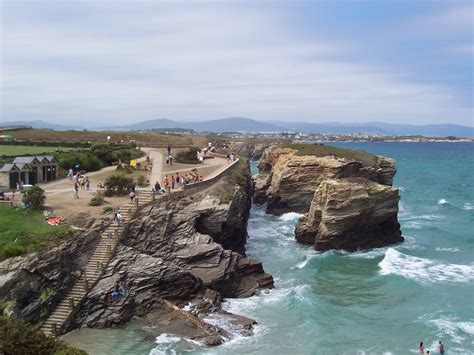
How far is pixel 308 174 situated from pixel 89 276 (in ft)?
91.0

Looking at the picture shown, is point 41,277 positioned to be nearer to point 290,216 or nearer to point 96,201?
point 96,201

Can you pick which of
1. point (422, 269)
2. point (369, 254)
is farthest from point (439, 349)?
point (369, 254)

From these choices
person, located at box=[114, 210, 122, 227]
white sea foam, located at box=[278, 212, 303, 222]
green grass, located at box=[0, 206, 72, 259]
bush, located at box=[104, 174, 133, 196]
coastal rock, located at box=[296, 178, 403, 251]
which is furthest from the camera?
white sea foam, located at box=[278, 212, 303, 222]

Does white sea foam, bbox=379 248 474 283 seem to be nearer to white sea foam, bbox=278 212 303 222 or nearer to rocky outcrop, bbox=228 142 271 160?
white sea foam, bbox=278 212 303 222

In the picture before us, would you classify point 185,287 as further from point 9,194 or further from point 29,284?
point 9,194

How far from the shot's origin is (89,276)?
27.4 metres

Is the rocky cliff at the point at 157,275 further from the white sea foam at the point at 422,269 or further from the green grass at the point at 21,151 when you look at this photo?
the green grass at the point at 21,151

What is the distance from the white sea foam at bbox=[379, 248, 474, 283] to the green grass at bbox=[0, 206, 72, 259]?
20989 mm

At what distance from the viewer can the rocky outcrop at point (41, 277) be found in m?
23.8

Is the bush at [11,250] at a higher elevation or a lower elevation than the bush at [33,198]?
lower

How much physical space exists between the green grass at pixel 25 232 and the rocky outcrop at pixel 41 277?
0.44 metres

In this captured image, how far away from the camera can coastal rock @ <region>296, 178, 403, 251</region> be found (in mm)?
39719

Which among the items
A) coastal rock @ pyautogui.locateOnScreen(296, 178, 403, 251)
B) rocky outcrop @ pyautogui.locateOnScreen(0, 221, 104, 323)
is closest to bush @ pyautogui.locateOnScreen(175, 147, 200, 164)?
coastal rock @ pyautogui.locateOnScreen(296, 178, 403, 251)

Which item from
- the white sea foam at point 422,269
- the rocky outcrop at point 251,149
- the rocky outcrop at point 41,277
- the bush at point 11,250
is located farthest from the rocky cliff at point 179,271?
the rocky outcrop at point 251,149
